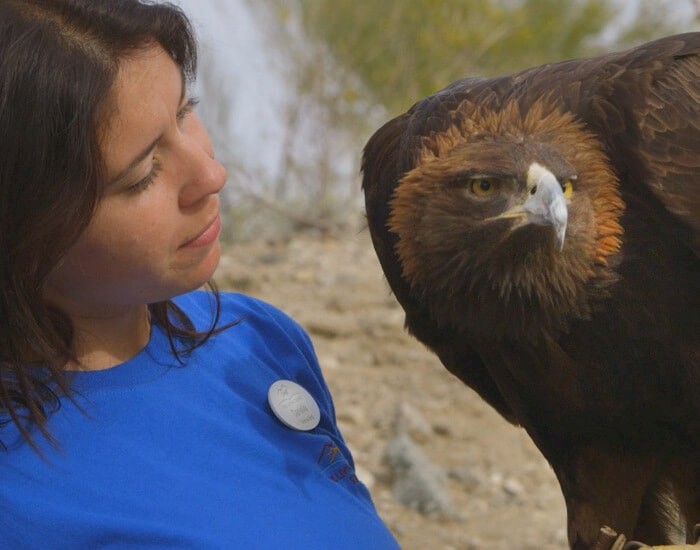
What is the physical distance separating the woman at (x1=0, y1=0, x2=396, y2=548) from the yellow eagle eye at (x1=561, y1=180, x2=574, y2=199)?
87cm

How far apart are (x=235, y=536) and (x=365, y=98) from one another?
8.14 m

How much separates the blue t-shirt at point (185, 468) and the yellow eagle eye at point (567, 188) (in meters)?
0.87

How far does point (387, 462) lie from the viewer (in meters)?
5.32

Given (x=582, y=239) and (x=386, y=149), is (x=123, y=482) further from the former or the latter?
(x=386, y=149)

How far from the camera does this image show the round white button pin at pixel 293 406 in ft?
8.27

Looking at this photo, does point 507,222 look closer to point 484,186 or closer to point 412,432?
point 484,186

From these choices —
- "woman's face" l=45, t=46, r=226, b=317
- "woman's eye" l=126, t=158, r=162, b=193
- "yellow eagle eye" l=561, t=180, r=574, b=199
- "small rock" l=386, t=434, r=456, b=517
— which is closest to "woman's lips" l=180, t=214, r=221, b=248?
"woman's face" l=45, t=46, r=226, b=317

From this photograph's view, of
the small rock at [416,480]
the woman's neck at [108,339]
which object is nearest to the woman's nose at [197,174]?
the woman's neck at [108,339]

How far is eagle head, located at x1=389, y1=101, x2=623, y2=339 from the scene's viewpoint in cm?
248

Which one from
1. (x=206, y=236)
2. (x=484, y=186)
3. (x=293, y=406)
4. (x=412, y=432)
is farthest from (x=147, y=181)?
(x=412, y=432)

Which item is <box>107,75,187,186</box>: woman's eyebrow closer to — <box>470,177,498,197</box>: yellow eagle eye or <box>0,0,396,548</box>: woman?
<box>0,0,396,548</box>: woman

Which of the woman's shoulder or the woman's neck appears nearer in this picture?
the woman's neck

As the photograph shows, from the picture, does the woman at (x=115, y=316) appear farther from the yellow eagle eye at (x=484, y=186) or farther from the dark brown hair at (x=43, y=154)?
the yellow eagle eye at (x=484, y=186)

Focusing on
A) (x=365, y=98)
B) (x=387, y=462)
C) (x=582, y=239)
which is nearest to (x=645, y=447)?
(x=582, y=239)
